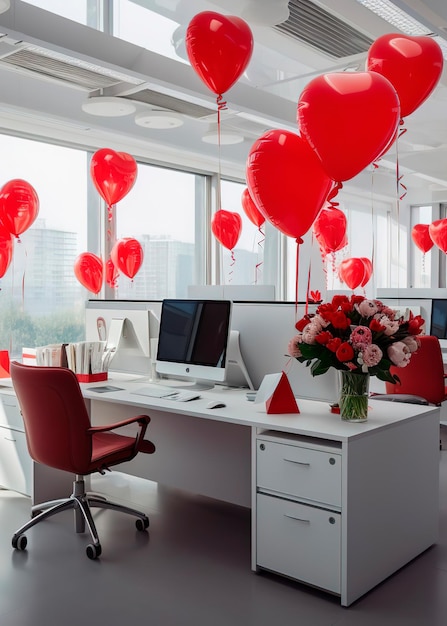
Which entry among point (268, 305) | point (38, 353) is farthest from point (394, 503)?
point (38, 353)

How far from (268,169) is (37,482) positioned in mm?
2178

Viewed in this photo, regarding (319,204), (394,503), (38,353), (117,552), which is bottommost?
(117,552)

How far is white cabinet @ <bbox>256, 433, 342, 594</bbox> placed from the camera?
2.61 metres

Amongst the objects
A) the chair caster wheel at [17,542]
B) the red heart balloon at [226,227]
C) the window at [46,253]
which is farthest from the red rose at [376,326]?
the red heart balloon at [226,227]

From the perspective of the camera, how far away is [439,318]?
604 centimetres

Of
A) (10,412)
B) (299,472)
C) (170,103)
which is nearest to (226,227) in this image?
(170,103)

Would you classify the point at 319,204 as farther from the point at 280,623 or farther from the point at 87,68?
the point at 87,68

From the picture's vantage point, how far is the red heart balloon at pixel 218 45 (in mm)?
3564

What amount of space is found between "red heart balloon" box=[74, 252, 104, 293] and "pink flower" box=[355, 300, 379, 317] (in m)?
3.73

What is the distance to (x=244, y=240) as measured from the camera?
31.5 feet

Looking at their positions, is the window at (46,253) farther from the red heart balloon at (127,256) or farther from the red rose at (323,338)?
the red rose at (323,338)

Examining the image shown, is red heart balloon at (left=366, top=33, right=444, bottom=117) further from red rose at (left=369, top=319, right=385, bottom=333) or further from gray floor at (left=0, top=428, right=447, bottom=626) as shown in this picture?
gray floor at (left=0, top=428, right=447, bottom=626)

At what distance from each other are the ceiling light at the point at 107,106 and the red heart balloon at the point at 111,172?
2.60 ft

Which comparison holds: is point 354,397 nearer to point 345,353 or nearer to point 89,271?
point 345,353
